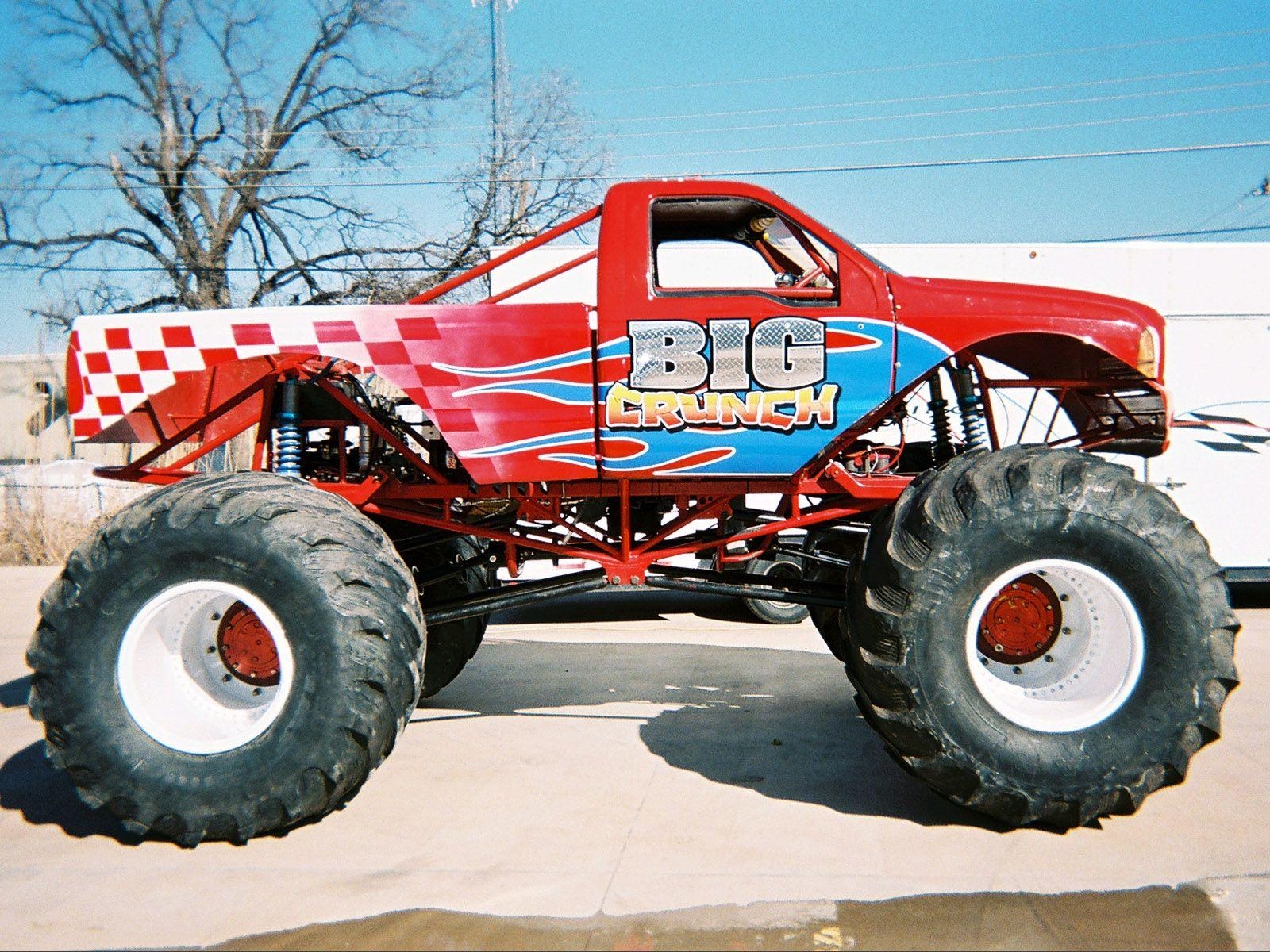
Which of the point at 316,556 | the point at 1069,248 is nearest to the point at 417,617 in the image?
the point at 316,556

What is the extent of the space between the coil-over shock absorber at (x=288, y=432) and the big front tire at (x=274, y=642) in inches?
27.8

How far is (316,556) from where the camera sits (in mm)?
3680

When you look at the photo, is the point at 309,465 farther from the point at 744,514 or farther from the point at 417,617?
the point at 744,514

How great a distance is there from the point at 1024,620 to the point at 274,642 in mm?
2995

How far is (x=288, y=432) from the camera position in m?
4.57

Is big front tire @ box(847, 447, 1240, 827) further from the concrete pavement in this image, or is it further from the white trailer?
the white trailer

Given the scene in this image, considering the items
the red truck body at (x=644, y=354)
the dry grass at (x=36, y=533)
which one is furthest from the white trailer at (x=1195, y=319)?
the dry grass at (x=36, y=533)

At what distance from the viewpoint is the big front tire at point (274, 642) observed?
3604 mm

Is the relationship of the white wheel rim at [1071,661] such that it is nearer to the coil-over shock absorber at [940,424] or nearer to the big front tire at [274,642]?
the coil-over shock absorber at [940,424]

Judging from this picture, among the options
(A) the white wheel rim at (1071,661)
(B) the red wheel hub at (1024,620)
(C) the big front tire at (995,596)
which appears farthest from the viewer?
(B) the red wheel hub at (1024,620)

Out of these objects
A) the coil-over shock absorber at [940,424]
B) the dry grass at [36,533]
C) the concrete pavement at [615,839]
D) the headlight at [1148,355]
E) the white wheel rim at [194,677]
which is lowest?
the dry grass at [36,533]

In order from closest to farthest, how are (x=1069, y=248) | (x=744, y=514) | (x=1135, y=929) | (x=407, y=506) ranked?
(x=1135, y=929) → (x=407, y=506) → (x=744, y=514) → (x=1069, y=248)

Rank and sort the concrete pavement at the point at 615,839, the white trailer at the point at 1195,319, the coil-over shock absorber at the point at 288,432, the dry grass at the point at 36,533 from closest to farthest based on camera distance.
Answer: the concrete pavement at the point at 615,839 → the coil-over shock absorber at the point at 288,432 → the white trailer at the point at 1195,319 → the dry grass at the point at 36,533

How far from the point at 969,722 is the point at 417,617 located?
2099 mm
